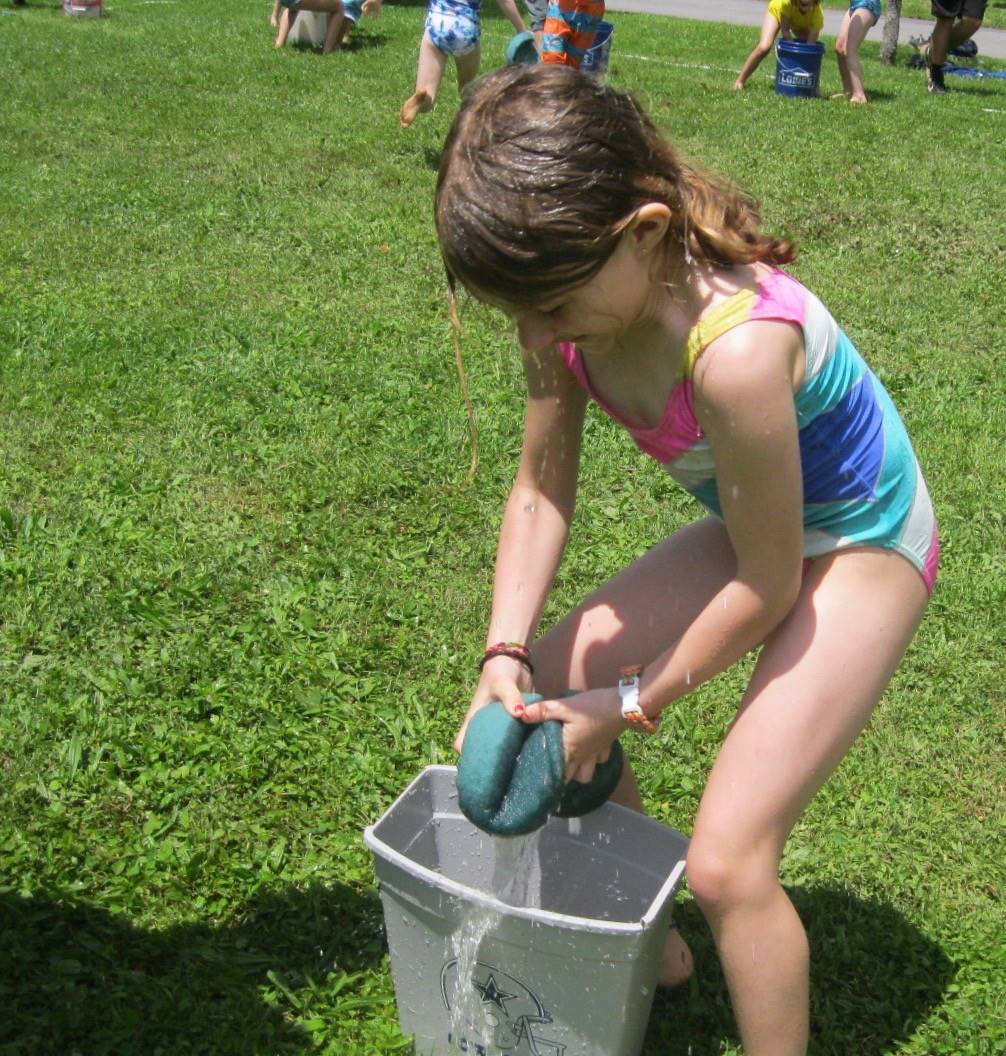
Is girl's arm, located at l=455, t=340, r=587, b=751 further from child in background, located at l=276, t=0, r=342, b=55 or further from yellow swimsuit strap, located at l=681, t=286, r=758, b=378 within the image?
child in background, located at l=276, t=0, r=342, b=55

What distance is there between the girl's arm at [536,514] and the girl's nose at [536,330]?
1.01ft

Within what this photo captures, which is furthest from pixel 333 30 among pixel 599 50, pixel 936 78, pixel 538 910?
pixel 538 910

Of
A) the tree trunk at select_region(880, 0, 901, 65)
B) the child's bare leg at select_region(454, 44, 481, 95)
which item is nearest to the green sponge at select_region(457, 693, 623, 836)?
the child's bare leg at select_region(454, 44, 481, 95)

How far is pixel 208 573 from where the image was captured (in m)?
3.77

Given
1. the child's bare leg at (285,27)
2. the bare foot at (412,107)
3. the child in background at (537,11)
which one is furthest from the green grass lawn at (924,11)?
the bare foot at (412,107)

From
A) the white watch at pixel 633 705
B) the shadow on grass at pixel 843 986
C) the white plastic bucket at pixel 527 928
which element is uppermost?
the white watch at pixel 633 705

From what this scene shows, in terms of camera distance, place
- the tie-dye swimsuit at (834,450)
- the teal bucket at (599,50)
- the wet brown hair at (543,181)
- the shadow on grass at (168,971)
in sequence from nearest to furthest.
Result: the wet brown hair at (543,181)
the tie-dye swimsuit at (834,450)
the shadow on grass at (168,971)
the teal bucket at (599,50)

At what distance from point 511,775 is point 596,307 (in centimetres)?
71

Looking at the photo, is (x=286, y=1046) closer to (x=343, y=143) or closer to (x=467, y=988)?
(x=467, y=988)

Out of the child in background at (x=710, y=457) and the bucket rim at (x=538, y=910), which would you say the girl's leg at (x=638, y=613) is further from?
the bucket rim at (x=538, y=910)

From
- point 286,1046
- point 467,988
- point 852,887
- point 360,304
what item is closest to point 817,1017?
point 852,887

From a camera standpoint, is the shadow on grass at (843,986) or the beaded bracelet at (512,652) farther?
the shadow on grass at (843,986)

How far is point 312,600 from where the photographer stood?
372cm

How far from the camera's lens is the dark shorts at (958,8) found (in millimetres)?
11766
